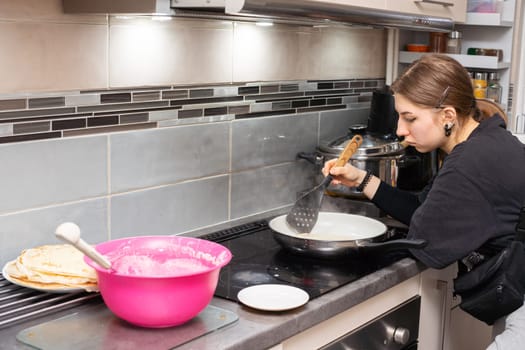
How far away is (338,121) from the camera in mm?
2668

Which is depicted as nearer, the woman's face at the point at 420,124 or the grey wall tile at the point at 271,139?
the woman's face at the point at 420,124

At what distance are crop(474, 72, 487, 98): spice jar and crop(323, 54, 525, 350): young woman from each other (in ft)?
2.64

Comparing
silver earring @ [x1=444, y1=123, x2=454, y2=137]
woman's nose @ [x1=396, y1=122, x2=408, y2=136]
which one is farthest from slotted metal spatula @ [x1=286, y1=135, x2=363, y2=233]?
silver earring @ [x1=444, y1=123, x2=454, y2=137]

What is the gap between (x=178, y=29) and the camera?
197cm

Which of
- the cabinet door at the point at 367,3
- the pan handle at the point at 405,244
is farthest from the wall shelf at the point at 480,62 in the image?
the pan handle at the point at 405,244

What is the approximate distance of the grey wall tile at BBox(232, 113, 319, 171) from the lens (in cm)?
224

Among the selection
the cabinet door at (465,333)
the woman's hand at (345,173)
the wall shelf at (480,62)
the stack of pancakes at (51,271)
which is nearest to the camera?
the stack of pancakes at (51,271)

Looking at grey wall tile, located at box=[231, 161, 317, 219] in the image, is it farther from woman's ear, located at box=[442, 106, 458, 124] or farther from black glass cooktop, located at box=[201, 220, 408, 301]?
woman's ear, located at box=[442, 106, 458, 124]

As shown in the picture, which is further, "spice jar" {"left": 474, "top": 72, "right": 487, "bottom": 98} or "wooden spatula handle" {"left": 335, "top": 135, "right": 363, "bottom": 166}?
"spice jar" {"left": 474, "top": 72, "right": 487, "bottom": 98}

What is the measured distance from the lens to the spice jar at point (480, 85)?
2.73 meters

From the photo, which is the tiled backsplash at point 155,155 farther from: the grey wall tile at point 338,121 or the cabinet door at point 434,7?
the cabinet door at point 434,7

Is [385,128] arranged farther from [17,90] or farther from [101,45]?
[17,90]

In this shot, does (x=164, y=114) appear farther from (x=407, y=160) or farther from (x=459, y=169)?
(x=407, y=160)

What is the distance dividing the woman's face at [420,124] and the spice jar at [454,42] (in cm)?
98
